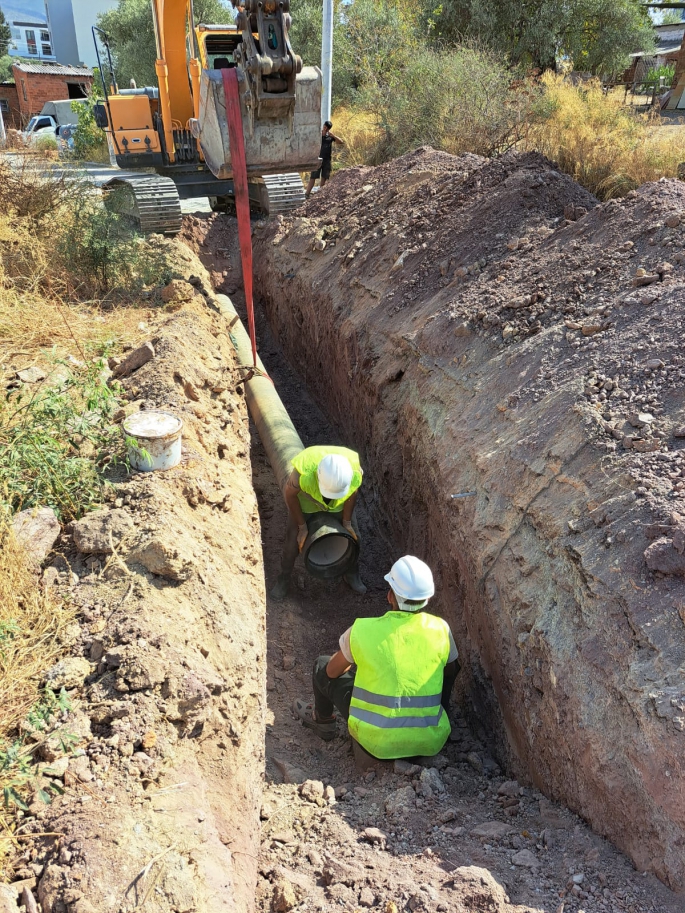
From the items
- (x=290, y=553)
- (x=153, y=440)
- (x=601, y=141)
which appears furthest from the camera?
(x=601, y=141)

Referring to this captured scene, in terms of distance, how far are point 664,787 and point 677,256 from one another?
12.9 feet

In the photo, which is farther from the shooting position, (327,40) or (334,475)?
(327,40)

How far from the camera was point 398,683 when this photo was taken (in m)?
4.00

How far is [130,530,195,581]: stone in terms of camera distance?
3768mm

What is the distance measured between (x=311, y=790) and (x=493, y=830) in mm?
1071

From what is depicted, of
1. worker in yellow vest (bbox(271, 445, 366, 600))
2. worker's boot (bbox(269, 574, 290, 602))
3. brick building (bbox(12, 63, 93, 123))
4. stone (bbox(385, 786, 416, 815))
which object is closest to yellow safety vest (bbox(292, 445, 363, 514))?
worker in yellow vest (bbox(271, 445, 366, 600))

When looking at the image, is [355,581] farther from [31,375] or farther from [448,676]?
[31,375]

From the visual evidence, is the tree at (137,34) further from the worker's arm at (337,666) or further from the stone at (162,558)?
the worker's arm at (337,666)

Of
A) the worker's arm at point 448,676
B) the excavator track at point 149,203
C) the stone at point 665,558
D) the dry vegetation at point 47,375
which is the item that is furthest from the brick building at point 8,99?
the stone at point 665,558

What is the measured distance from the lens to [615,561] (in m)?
3.76

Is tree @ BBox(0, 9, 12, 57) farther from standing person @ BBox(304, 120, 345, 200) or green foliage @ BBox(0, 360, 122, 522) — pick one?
green foliage @ BBox(0, 360, 122, 522)

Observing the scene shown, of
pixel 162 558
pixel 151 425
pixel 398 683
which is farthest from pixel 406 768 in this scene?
pixel 151 425

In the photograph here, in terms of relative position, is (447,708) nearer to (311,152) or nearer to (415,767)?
(415,767)

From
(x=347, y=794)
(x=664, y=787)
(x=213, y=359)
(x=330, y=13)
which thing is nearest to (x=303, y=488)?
(x=213, y=359)
